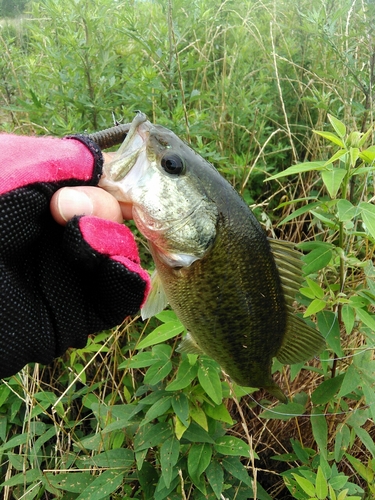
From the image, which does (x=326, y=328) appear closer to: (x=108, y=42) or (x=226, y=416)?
(x=226, y=416)

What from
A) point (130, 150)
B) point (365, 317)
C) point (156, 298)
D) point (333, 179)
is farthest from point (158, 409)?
point (333, 179)

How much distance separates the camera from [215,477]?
5.10 feet

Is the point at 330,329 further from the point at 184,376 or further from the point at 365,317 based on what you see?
the point at 184,376

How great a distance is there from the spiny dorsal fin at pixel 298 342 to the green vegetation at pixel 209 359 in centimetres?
5

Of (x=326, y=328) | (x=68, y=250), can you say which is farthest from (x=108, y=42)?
(x=326, y=328)

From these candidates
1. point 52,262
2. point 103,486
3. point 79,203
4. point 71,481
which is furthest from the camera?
point 71,481

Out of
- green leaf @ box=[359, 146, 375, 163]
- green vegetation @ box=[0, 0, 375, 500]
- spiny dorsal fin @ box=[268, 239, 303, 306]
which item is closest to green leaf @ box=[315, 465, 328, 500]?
green vegetation @ box=[0, 0, 375, 500]

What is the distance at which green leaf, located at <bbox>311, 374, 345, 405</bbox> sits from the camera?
1622mm

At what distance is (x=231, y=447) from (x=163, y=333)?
52cm

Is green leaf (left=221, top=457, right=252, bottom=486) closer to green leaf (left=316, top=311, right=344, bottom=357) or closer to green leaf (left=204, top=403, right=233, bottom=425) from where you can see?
green leaf (left=204, top=403, right=233, bottom=425)

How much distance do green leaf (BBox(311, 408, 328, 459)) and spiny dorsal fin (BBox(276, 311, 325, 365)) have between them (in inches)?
9.9

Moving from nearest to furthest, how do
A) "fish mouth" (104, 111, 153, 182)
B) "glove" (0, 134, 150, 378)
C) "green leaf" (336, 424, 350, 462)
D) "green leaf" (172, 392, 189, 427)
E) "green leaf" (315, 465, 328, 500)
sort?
"glove" (0, 134, 150, 378) → "fish mouth" (104, 111, 153, 182) → "green leaf" (315, 465, 328, 500) → "green leaf" (172, 392, 189, 427) → "green leaf" (336, 424, 350, 462)

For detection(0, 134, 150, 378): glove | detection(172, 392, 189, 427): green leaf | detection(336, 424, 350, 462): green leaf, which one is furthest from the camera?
detection(336, 424, 350, 462): green leaf

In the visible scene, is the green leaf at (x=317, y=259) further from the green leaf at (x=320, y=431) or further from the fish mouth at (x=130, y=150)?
the fish mouth at (x=130, y=150)
